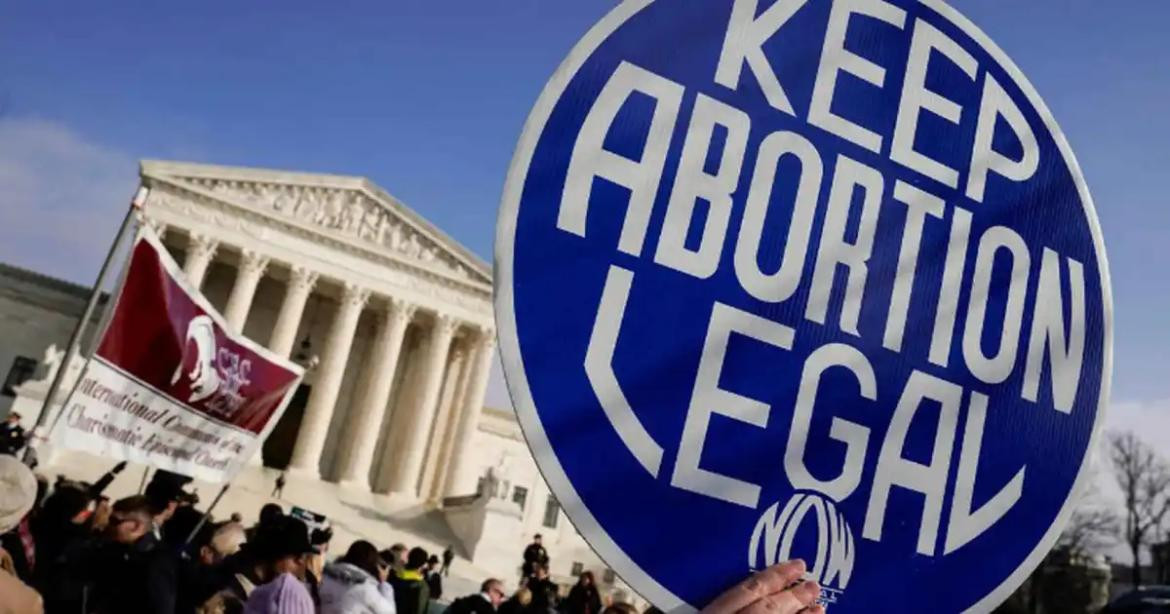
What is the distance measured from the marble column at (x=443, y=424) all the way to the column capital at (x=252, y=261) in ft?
31.5

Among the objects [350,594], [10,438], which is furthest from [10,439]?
[350,594]

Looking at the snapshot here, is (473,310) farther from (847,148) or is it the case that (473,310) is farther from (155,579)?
(847,148)

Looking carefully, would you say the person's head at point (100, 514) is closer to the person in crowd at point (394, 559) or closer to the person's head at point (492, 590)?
the person in crowd at point (394, 559)

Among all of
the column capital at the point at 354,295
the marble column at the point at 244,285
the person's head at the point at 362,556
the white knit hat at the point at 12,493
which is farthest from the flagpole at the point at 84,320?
the column capital at the point at 354,295

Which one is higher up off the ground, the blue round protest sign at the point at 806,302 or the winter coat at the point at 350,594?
the blue round protest sign at the point at 806,302

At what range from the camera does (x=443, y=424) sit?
140 feet

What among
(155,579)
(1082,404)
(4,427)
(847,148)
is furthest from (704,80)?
(4,427)

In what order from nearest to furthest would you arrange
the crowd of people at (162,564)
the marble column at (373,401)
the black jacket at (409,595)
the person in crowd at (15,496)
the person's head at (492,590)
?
1. the person in crowd at (15,496)
2. the crowd of people at (162,564)
3. the black jacket at (409,595)
4. the person's head at (492,590)
5. the marble column at (373,401)

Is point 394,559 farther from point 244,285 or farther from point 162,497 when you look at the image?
point 244,285

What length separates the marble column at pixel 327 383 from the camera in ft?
126

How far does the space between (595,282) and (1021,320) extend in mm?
619

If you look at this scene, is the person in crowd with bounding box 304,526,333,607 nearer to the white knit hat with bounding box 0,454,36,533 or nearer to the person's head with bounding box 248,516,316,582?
the person's head with bounding box 248,516,316,582

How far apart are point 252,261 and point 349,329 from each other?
4733mm

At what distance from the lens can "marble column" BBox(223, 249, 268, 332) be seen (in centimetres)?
3800
